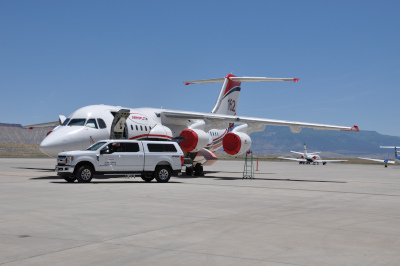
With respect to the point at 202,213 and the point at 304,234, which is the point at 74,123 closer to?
the point at 202,213

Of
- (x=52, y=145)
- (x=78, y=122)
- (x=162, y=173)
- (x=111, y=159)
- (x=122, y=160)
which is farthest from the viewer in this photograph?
(x=78, y=122)

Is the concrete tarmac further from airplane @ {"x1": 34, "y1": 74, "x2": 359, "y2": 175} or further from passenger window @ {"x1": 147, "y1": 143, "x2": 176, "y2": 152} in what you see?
airplane @ {"x1": 34, "y1": 74, "x2": 359, "y2": 175}

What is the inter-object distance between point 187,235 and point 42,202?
18.1ft

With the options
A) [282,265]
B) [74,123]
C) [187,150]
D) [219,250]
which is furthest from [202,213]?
[187,150]

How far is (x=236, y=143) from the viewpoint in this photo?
87.0ft

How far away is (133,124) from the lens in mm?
24922

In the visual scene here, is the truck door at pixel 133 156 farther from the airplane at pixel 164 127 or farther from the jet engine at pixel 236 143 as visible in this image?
the jet engine at pixel 236 143

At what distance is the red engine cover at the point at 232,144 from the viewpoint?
2648 cm

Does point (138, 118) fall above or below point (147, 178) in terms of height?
above

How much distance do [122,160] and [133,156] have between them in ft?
1.56

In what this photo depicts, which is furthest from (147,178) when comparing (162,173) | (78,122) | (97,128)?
(78,122)

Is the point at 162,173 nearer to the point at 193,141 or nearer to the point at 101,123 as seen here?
the point at 101,123

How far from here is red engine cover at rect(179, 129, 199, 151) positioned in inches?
1012


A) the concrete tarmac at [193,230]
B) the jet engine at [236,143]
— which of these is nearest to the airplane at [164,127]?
the jet engine at [236,143]
